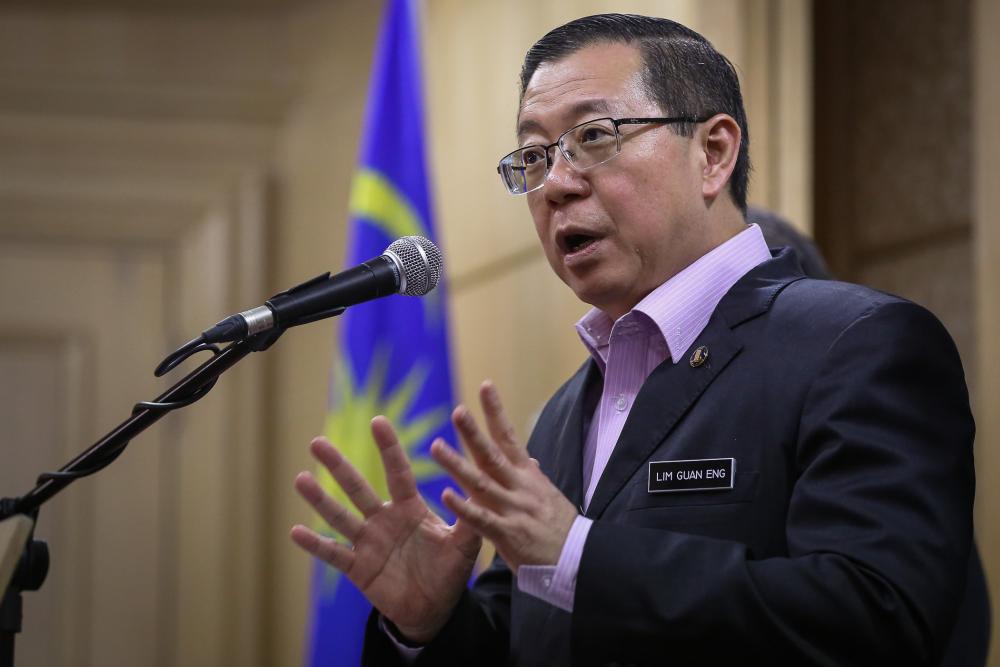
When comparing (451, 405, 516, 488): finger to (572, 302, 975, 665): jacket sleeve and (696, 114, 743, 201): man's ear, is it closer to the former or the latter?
(572, 302, 975, 665): jacket sleeve

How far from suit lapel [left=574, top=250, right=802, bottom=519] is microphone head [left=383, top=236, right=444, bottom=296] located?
0.30 meters

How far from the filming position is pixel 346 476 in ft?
4.53

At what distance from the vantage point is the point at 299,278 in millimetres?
4441

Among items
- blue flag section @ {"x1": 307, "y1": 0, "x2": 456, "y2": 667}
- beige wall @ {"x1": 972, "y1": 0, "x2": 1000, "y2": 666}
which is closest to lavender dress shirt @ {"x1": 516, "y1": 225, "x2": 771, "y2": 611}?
beige wall @ {"x1": 972, "y1": 0, "x2": 1000, "y2": 666}

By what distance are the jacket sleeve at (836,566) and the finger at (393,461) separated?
25 cm

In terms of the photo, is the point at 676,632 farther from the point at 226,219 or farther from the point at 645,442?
the point at 226,219

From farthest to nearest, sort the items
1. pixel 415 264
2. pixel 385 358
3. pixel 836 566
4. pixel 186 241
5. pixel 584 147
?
pixel 186 241 < pixel 385 358 < pixel 584 147 < pixel 415 264 < pixel 836 566

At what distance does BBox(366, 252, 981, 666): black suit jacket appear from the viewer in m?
1.18

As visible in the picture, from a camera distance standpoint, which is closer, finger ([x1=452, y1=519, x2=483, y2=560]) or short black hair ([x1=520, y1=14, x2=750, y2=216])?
finger ([x1=452, y1=519, x2=483, y2=560])

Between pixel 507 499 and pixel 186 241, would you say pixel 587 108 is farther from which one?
pixel 186 241

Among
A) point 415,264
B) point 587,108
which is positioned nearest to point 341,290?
point 415,264

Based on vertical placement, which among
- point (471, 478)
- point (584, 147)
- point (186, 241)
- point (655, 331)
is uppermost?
point (186, 241)

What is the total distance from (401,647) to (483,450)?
0.46 meters

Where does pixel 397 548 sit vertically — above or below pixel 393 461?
below
